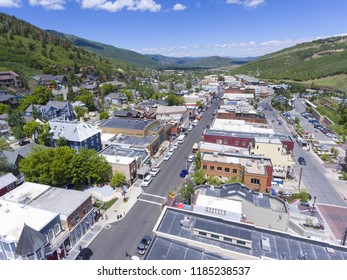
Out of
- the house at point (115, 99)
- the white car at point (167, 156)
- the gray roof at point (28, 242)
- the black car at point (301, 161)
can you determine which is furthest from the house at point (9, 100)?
the black car at point (301, 161)

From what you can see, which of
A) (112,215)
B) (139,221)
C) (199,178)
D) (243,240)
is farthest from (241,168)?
(112,215)

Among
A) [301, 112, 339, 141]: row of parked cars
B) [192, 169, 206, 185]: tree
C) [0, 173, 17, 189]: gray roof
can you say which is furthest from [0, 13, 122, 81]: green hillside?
[301, 112, 339, 141]: row of parked cars

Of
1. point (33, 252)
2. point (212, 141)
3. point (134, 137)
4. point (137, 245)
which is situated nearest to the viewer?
point (33, 252)

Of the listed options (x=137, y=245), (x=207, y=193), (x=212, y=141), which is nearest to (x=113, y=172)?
(x=137, y=245)

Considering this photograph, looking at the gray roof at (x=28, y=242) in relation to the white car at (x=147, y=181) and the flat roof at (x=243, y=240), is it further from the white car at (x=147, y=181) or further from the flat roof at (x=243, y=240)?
the white car at (x=147, y=181)

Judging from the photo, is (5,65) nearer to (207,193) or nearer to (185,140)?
(185,140)

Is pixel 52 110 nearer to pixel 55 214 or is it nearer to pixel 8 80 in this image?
pixel 8 80

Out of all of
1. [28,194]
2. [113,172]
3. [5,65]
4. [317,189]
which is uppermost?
[5,65]
